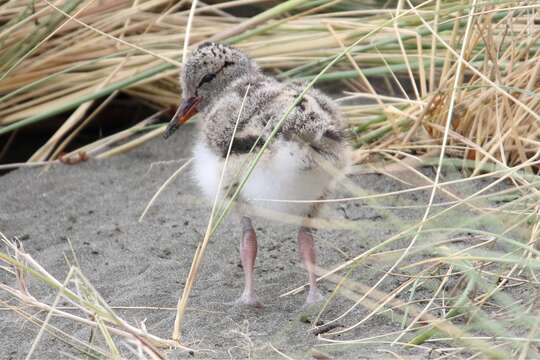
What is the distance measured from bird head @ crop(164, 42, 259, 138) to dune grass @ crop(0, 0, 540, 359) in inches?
7.6

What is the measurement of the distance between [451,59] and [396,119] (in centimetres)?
35

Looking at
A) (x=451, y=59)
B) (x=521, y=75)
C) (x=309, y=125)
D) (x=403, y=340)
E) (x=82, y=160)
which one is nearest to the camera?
(x=403, y=340)

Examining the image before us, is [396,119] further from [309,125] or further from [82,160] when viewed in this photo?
[82,160]

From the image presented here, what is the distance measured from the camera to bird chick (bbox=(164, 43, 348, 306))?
305 centimetres

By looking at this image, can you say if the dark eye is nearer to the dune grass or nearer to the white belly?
the dune grass

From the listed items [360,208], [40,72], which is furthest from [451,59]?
[40,72]

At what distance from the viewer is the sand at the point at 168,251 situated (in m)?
3.07

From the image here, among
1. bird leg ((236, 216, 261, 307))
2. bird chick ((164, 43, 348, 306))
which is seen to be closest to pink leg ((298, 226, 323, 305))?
bird chick ((164, 43, 348, 306))

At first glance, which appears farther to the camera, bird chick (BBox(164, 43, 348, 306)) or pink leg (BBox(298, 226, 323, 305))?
pink leg (BBox(298, 226, 323, 305))

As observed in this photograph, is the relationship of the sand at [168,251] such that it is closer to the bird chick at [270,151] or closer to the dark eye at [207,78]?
the bird chick at [270,151]

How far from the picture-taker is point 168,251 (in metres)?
3.95

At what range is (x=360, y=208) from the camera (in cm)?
422

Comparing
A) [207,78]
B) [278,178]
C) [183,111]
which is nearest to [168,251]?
[183,111]

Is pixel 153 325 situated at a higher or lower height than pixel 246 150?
lower
